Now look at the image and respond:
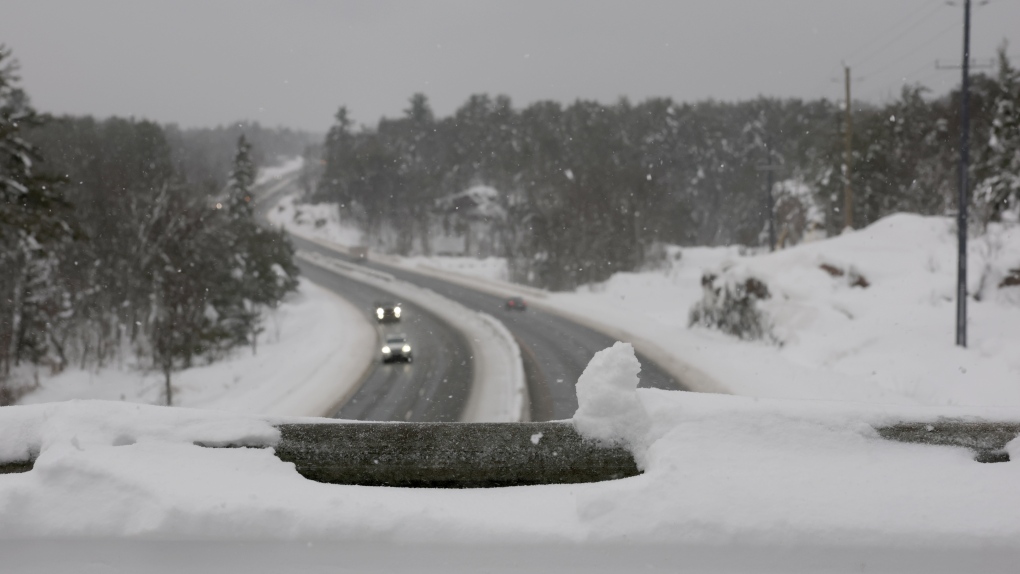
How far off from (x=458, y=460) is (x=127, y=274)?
3725 cm

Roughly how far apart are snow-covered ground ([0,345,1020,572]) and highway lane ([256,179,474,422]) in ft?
49.9

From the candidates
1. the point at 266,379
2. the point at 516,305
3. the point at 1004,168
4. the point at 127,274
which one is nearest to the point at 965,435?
the point at 266,379

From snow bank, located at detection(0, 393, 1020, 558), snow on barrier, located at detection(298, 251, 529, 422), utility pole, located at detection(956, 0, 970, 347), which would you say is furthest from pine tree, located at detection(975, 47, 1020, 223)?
snow bank, located at detection(0, 393, 1020, 558)

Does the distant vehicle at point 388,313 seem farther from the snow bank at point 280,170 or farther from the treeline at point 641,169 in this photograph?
the snow bank at point 280,170

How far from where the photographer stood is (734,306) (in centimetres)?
2617

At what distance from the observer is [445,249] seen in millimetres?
86375

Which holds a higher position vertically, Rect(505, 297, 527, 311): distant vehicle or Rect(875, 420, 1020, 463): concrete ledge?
Rect(875, 420, 1020, 463): concrete ledge

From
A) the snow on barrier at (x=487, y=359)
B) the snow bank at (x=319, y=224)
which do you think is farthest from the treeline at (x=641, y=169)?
the snow on barrier at (x=487, y=359)

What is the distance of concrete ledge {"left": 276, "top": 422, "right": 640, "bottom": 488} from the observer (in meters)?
3.59

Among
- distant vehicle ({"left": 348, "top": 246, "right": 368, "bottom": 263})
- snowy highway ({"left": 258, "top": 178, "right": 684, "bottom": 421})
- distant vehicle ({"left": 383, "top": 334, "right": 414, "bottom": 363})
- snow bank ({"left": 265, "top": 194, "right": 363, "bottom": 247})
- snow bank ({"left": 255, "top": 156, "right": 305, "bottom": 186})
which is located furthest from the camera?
snow bank ({"left": 255, "top": 156, "right": 305, "bottom": 186})

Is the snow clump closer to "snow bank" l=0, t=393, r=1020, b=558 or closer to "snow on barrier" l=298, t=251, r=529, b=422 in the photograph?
"snow bank" l=0, t=393, r=1020, b=558

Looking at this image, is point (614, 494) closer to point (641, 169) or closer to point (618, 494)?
point (618, 494)

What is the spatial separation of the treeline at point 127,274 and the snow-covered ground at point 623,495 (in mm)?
25212

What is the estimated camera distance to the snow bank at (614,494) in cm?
309
